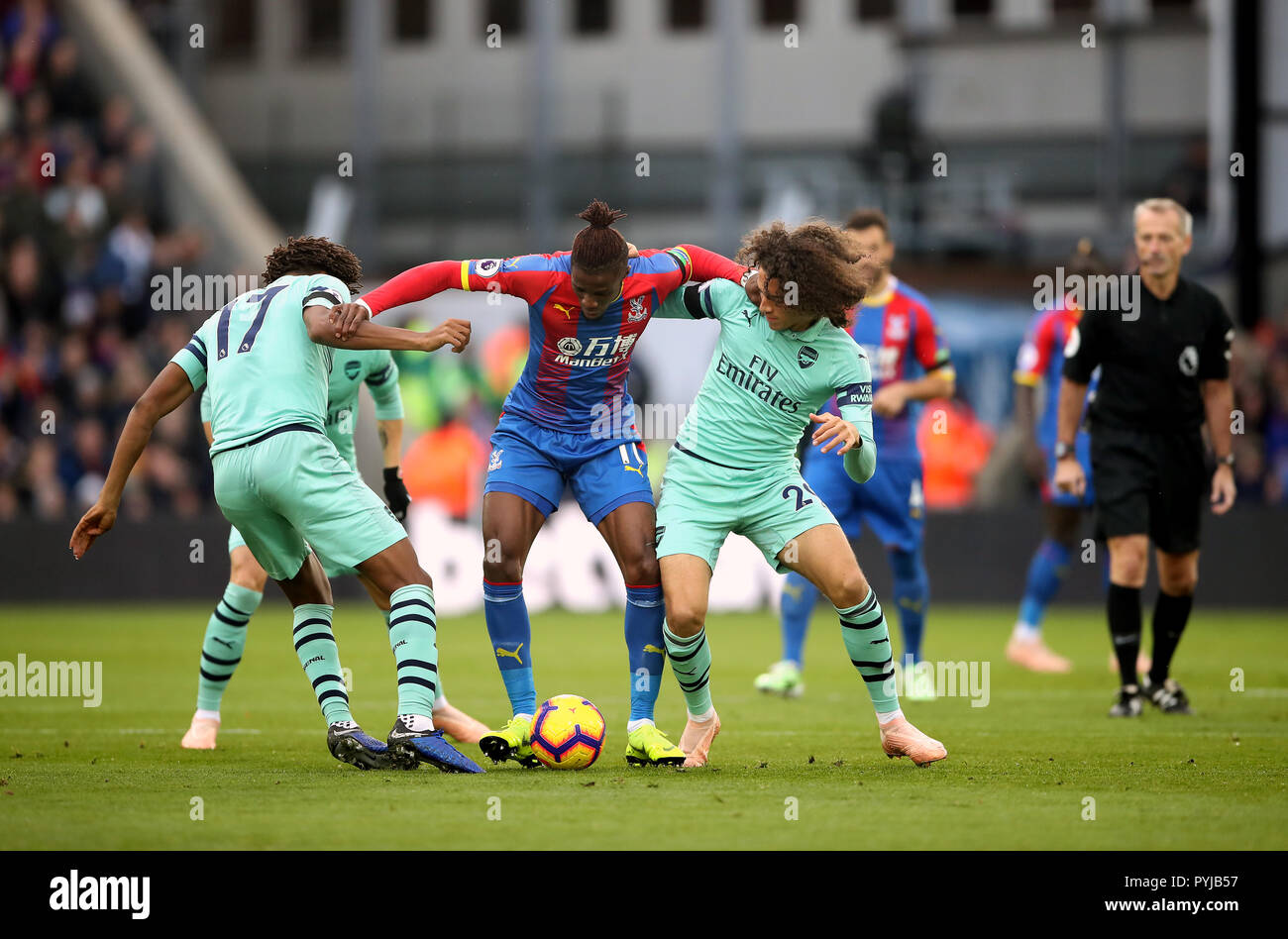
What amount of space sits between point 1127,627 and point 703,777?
326 cm

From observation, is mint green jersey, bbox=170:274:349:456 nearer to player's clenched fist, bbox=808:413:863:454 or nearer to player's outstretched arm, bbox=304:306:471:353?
player's outstretched arm, bbox=304:306:471:353

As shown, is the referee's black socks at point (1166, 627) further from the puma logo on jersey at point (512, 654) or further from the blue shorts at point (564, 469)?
the puma logo on jersey at point (512, 654)

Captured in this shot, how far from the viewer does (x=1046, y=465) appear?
12.0m

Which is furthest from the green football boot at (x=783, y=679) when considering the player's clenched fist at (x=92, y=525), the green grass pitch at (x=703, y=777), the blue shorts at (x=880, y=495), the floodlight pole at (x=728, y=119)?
the floodlight pole at (x=728, y=119)

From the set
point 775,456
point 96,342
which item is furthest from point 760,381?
point 96,342

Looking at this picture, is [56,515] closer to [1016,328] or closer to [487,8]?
[1016,328]

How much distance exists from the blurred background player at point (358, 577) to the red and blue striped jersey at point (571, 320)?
2.84 ft

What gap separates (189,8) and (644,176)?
26.0 ft

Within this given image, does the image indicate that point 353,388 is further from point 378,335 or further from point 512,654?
point 512,654

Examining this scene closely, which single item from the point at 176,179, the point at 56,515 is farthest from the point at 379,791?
the point at 176,179

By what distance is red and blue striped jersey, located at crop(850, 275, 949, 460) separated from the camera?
32.9 ft

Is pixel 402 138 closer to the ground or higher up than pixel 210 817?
higher up

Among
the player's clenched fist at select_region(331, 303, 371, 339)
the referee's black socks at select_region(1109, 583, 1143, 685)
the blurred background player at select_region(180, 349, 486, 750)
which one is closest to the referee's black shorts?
the referee's black socks at select_region(1109, 583, 1143, 685)

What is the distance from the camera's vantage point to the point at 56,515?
18.0m
